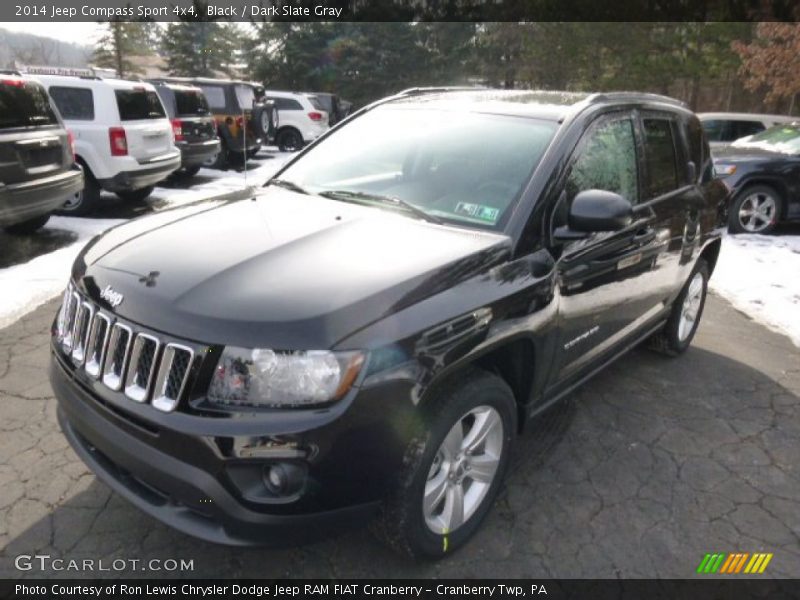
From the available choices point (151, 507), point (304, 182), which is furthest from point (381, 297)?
point (304, 182)

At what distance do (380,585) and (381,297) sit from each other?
46.2 inches

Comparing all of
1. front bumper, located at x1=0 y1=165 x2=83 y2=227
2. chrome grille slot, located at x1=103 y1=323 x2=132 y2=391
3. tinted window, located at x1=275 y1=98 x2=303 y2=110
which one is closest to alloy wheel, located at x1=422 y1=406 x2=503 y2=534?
chrome grille slot, located at x1=103 y1=323 x2=132 y2=391

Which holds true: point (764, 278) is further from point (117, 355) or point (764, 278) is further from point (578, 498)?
point (117, 355)

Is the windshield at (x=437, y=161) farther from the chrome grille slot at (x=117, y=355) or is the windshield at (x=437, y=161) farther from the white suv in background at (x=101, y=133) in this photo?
the white suv in background at (x=101, y=133)

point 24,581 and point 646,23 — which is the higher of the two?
point 646,23

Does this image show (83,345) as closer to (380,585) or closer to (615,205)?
(380,585)

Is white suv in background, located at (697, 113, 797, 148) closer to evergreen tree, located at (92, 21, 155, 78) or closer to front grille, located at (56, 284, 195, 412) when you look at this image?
front grille, located at (56, 284, 195, 412)

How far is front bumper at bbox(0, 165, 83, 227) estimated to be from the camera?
6.01m

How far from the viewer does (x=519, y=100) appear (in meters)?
3.46

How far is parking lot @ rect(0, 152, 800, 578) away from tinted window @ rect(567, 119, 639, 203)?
140cm

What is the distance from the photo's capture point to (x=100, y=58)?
47.4 metres

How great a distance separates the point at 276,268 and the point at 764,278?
6.48m

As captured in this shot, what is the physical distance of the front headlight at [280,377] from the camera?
1980 millimetres

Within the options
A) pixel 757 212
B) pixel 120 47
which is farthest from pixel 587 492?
pixel 120 47
